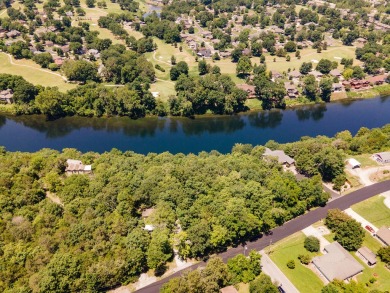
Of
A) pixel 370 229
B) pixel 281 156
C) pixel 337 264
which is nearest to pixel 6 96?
pixel 281 156

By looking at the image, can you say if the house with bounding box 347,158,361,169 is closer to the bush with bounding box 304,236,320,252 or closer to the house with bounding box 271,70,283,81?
the bush with bounding box 304,236,320,252

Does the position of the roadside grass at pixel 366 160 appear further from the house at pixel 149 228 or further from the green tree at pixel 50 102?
the green tree at pixel 50 102

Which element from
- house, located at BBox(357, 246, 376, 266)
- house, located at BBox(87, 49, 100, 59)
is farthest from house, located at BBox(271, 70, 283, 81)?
house, located at BBox(357, 246, 376, 266)

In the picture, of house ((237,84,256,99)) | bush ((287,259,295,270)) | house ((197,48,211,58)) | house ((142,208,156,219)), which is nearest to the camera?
bush ((287,259,295,270))

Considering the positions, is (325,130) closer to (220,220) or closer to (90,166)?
(220,220)

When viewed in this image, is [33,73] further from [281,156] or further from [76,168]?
[281,156]

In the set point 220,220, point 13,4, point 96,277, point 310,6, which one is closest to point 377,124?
point 220,220

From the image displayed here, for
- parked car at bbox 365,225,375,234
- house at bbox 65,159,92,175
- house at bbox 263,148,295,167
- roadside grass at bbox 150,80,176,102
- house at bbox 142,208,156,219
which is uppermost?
parked car at bbox 365,225,375,234

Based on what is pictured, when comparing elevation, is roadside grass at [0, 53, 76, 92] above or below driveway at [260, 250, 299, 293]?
below
